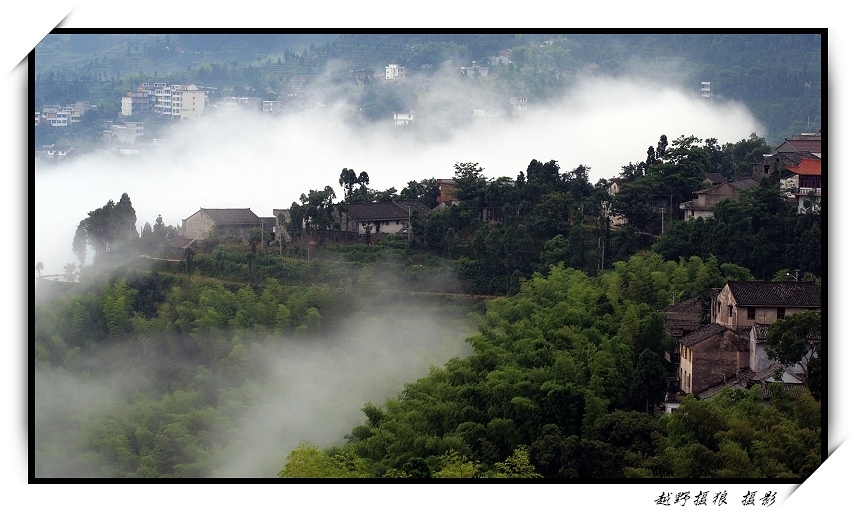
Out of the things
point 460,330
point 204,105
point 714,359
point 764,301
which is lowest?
point 714,359

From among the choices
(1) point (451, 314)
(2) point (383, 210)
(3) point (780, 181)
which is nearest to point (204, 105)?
(2) point (383, 210)

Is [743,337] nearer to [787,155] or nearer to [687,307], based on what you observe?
[687,307]

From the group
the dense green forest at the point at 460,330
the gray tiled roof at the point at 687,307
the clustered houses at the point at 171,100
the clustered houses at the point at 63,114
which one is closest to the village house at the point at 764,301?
the dense green forest at the point at 460,330

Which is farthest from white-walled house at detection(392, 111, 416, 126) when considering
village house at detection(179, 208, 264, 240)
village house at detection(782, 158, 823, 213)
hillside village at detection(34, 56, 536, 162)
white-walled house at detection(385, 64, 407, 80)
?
village house at detection(782, 158, 823, 213)

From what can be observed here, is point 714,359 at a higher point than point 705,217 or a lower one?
lower

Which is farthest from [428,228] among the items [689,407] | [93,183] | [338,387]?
[689,407]

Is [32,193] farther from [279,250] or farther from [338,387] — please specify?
[279,250]
